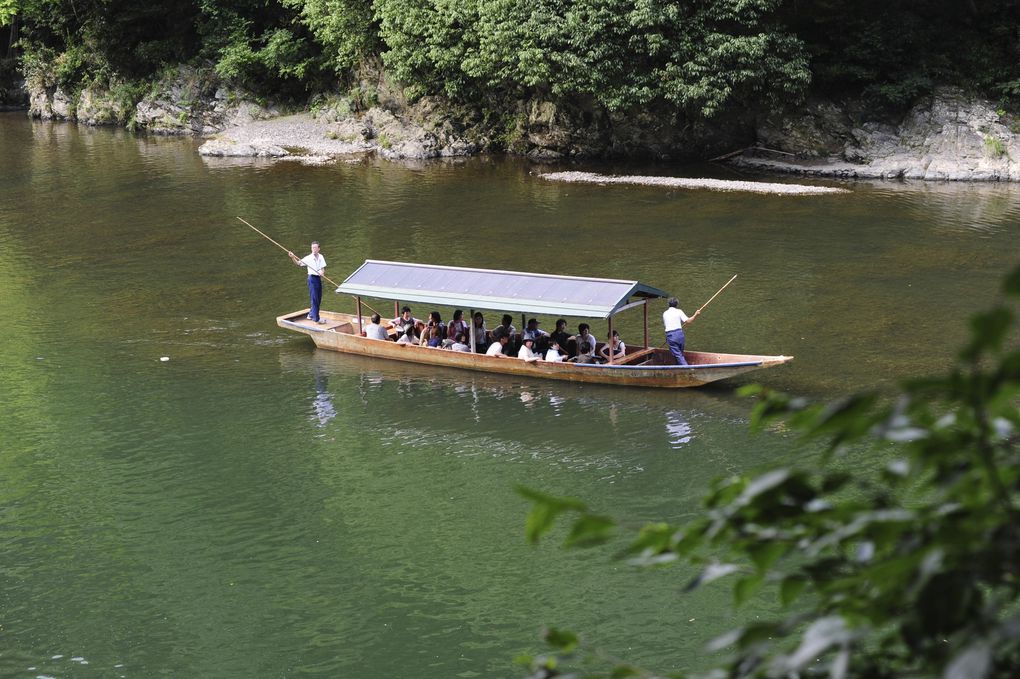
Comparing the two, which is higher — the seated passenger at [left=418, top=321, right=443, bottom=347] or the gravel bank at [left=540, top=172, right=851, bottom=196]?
the gravel bank at [left=540, top=172, right=851, bottom=196]

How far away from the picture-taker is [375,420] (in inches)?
701

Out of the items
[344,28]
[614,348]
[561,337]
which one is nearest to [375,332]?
[561,337]

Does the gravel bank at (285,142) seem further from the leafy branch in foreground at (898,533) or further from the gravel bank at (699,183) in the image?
the leafy branch in foreground at (898,533)

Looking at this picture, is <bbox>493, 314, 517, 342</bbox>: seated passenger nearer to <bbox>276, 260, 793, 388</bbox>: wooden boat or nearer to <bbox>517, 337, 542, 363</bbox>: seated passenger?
<bbox>517, 337, 542, 363</bbox>: seated passenger

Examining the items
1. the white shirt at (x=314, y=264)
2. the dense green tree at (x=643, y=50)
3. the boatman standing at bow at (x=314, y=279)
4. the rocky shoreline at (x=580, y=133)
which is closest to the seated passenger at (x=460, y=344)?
the boatman standing at bow at (x=314, y=279)

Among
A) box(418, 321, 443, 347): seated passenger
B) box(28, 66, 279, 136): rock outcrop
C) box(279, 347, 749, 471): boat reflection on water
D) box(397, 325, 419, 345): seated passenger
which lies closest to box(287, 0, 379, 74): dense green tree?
box(28, 66, 279, 136): rock outcrop

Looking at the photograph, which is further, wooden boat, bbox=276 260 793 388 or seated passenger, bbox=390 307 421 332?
seated passenger, bbox=390 307 421 332

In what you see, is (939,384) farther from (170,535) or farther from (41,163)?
(41,163)

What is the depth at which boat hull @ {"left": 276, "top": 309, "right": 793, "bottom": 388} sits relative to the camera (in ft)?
58.7

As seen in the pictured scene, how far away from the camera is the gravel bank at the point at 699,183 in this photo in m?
31.9

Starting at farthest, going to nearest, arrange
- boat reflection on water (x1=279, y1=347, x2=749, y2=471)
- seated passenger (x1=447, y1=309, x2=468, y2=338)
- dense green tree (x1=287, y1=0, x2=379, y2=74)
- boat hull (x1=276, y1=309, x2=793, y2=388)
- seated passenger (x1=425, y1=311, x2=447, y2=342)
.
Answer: dense green tree (x1=287, y1=0, x2=379, y2=74) < seated passenger (x1=425, y1=311, x2=447, y2=342) < seated passenger (x1=447, y1=309, x2=468, y2=338) < boat hull (x1=276, y1=309, x2=793, y2=388) < boat reflection on water (x1=279, y1=347, x2=749, y2=471)

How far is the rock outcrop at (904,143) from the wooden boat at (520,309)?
16.8 m

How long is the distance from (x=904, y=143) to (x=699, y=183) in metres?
6.36

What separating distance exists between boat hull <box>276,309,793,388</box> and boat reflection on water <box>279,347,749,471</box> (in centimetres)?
16
